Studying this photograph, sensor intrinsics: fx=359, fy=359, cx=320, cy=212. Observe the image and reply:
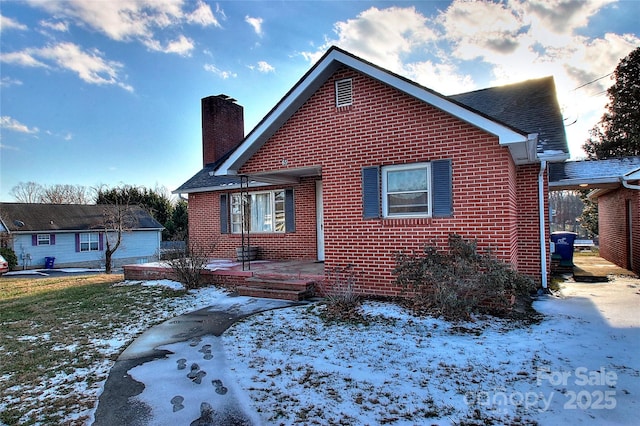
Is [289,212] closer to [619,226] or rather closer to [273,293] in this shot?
[273,293]

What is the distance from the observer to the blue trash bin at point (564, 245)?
469 inches

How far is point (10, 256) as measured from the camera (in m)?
24.7

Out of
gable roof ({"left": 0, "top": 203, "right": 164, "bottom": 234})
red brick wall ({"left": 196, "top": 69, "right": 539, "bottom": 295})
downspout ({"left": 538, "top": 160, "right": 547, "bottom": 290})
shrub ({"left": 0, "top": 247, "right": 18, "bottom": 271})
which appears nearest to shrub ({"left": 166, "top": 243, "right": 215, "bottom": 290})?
red brick wall ({"left": 196, "top": 69, "right": 539, "bottom": 295})

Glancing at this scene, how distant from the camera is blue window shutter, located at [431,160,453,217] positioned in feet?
22.4

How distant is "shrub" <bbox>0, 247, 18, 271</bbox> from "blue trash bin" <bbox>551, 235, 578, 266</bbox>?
104ft

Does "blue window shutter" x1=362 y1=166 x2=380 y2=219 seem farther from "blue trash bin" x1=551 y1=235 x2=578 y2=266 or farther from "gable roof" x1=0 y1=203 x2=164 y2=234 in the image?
"gable roof" x1=0 y1=203 x2=164 y2=234

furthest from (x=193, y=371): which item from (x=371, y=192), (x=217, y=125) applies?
(x=217, y=125)

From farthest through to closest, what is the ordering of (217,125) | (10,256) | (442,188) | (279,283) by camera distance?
(10,256) → (217,125) → (279,283) → (442,188)

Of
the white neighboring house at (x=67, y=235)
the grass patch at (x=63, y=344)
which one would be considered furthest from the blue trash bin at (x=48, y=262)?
the grass patch at (x=63, y=344)

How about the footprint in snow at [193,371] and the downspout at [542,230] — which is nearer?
the footprint in snow at [193,371]

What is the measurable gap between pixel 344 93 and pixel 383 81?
0.99m

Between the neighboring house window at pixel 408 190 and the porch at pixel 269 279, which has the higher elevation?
the neighboring house window at pixel 408 190

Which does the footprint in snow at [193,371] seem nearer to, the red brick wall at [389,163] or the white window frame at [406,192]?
the red brick wall at [389,163]

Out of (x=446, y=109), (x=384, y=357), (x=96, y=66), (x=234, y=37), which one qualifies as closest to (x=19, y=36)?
(x=96, y=66)
